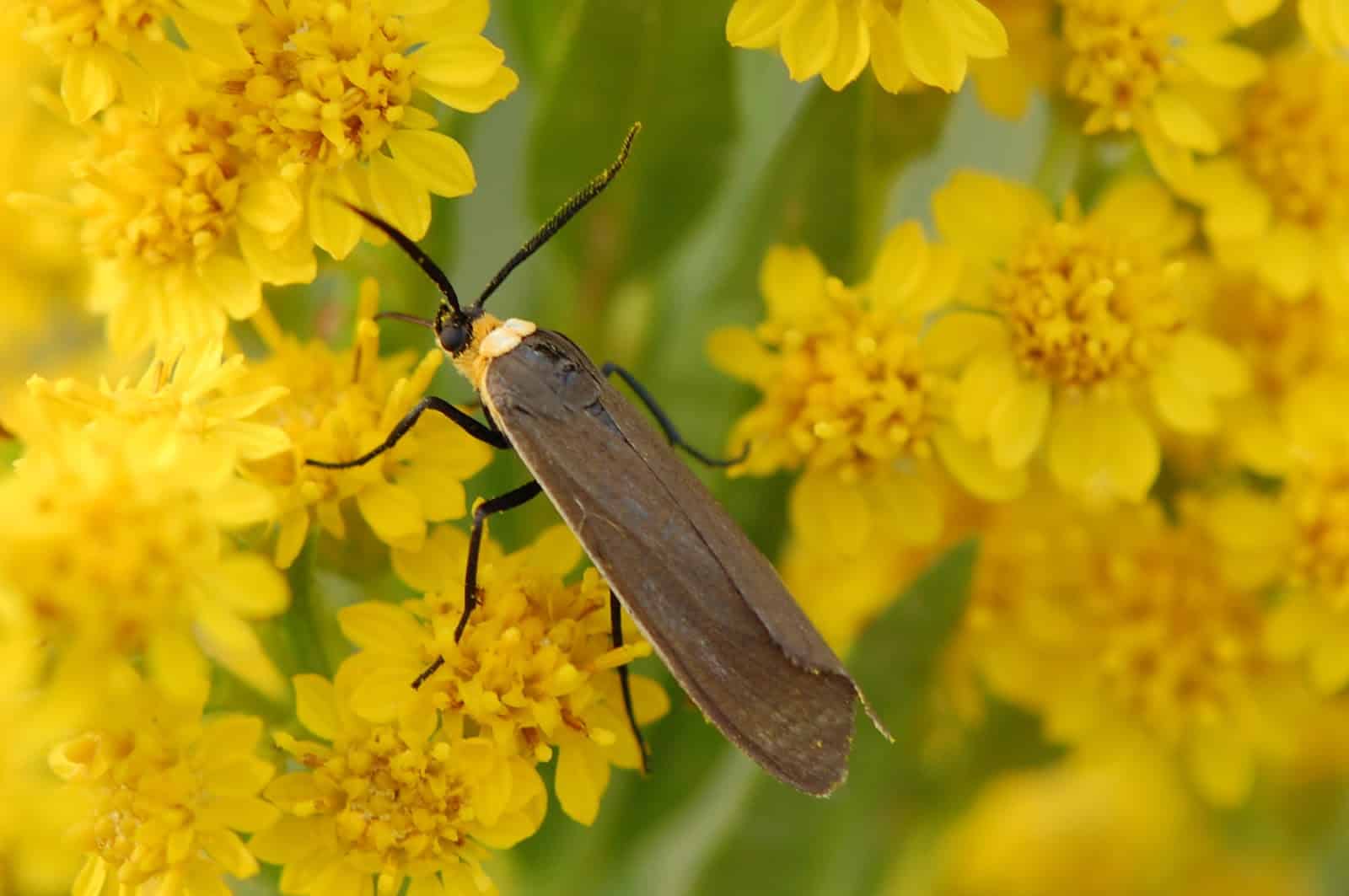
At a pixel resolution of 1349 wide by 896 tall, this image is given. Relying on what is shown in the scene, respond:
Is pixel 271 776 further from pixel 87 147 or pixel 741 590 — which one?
pixel 87 147

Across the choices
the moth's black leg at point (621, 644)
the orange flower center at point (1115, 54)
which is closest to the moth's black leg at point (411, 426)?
the moth's black leg at point (621, 644)

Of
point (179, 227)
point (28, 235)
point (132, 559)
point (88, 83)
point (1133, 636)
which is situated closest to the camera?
point (132, 559)

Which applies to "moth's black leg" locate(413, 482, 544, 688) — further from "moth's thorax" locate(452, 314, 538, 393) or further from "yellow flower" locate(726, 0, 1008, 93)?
"yellow flower" locate(726, 0, 1008, 93)

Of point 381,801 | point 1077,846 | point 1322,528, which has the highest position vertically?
point 1322,528

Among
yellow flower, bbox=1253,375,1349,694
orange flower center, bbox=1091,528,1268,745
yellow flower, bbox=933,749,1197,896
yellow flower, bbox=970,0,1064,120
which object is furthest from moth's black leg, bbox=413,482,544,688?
yellow flower, bbox=933,749,1197,896

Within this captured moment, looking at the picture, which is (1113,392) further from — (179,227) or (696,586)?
(179,227)

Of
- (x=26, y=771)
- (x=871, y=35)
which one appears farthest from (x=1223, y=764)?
(x=26, y=771)
